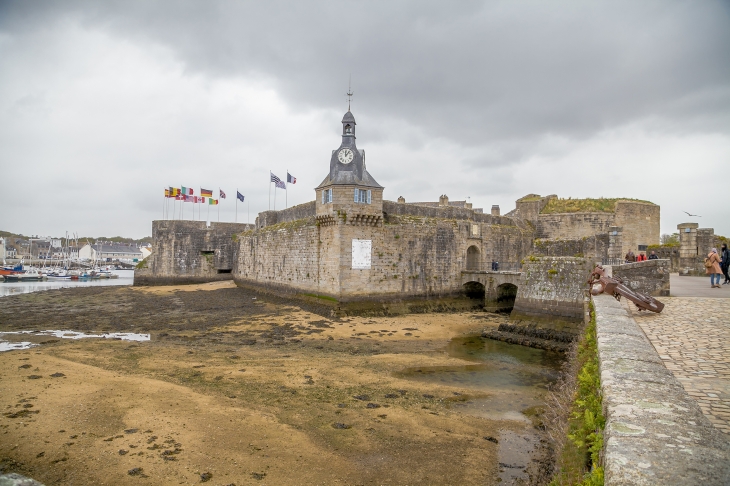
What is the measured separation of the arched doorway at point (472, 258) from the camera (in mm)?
26031

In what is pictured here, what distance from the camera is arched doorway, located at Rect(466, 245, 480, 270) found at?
26031mm

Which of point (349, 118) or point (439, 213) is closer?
point (349, 118)

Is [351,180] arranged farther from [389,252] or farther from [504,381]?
[504,381]

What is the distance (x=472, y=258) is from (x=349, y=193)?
1028 cm

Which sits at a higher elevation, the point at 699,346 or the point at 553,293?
the point at 699,346

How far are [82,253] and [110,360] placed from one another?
99.6 meters

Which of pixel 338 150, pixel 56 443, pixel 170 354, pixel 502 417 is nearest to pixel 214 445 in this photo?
pixel 56 443

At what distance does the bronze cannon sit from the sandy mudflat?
12.0ft

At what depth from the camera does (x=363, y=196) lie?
20453mm

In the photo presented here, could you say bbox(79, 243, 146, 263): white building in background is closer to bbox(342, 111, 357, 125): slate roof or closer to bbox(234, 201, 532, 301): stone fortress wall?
bbox(234, 201, 532, 301): stone fortress wall

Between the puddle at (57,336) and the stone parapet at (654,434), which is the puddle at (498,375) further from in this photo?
the puddle at (57,336)

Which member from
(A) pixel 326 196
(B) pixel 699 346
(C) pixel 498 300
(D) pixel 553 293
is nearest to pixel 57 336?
(A) pixel 326 196

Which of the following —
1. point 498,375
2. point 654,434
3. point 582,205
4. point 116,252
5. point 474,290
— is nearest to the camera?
point 654,434

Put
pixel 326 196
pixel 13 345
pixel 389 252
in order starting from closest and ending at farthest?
pixel 13 345
pixel 326 196
pixel 389 252
